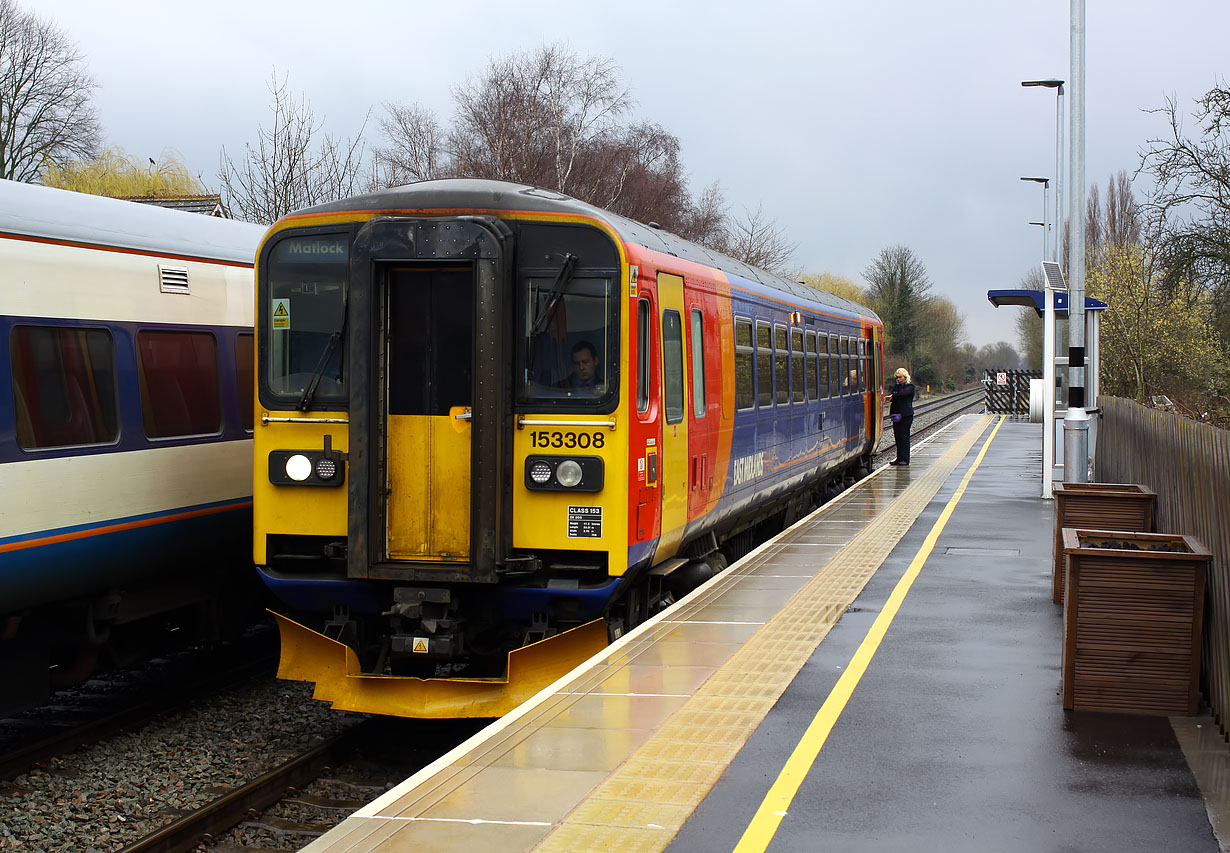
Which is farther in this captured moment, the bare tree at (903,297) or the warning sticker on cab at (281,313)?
the bare tree at (903,297)

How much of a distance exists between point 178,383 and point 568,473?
10.8ft

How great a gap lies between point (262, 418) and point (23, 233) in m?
1.78

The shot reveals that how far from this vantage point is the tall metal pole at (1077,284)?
48.5 feet

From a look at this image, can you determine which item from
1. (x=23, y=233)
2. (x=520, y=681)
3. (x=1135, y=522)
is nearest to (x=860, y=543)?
(x=1135, y=522)

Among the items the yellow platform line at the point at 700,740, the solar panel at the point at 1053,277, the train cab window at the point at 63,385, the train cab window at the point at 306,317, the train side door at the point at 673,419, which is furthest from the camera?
the solar panel at the point at 1053,277

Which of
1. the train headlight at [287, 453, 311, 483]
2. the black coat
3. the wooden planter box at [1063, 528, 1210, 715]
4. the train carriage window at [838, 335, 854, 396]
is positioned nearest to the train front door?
the train headlight at [287, 453, 311, 483]

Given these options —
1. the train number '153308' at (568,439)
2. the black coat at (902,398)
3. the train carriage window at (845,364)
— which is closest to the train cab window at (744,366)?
the train number '153308' at (568,439)

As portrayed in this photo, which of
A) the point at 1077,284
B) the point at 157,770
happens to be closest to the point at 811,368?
the point at 1077,284

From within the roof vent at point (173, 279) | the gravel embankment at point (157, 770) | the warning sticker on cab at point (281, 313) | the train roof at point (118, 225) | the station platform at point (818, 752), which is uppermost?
the train roof at point (118, 225)

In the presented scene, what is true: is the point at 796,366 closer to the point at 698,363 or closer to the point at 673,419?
the point at 698,363

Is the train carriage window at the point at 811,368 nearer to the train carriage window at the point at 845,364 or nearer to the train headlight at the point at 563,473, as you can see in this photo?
the train carriage window at the point at 845,364

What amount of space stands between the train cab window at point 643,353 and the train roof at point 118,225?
3573 mm

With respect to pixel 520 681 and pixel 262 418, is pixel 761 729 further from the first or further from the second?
pixel 262 418

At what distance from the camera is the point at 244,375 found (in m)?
9.89
